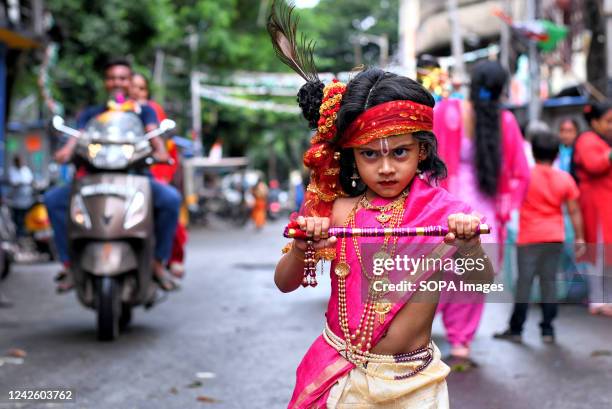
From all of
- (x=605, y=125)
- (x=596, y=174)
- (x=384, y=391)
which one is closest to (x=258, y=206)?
(x=596, y=174)

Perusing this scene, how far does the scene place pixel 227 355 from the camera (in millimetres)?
5785

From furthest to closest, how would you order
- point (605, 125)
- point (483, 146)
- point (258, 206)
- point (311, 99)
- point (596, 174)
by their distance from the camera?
point (258, 206) → point (596, 174) → point (605, 125) → point (483, 146) → point (311, 99)

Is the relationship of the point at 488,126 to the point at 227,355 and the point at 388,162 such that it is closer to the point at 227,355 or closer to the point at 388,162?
the point at 227,355

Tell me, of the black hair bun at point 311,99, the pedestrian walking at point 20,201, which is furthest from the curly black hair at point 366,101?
the pedestrian walking at point 20,201

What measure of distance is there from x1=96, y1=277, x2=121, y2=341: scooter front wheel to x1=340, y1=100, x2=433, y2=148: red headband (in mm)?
3739

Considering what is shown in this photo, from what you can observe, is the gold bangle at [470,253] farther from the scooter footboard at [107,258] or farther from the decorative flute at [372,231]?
the scooter footboard at [107,258]

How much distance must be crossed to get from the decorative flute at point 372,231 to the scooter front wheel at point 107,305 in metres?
3.74

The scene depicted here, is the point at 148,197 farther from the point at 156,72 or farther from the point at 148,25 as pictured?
the point at 156,72

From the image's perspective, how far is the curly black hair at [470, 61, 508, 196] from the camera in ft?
18.5

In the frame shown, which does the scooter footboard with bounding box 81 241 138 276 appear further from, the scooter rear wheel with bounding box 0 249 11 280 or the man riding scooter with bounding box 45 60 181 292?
the scooter rear wheel with bounding box 0 249 11 280

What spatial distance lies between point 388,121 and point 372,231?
33 centimetres

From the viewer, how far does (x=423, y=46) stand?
2330 centimetres

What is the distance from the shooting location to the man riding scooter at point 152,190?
6438mm

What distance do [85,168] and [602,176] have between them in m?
4.18
